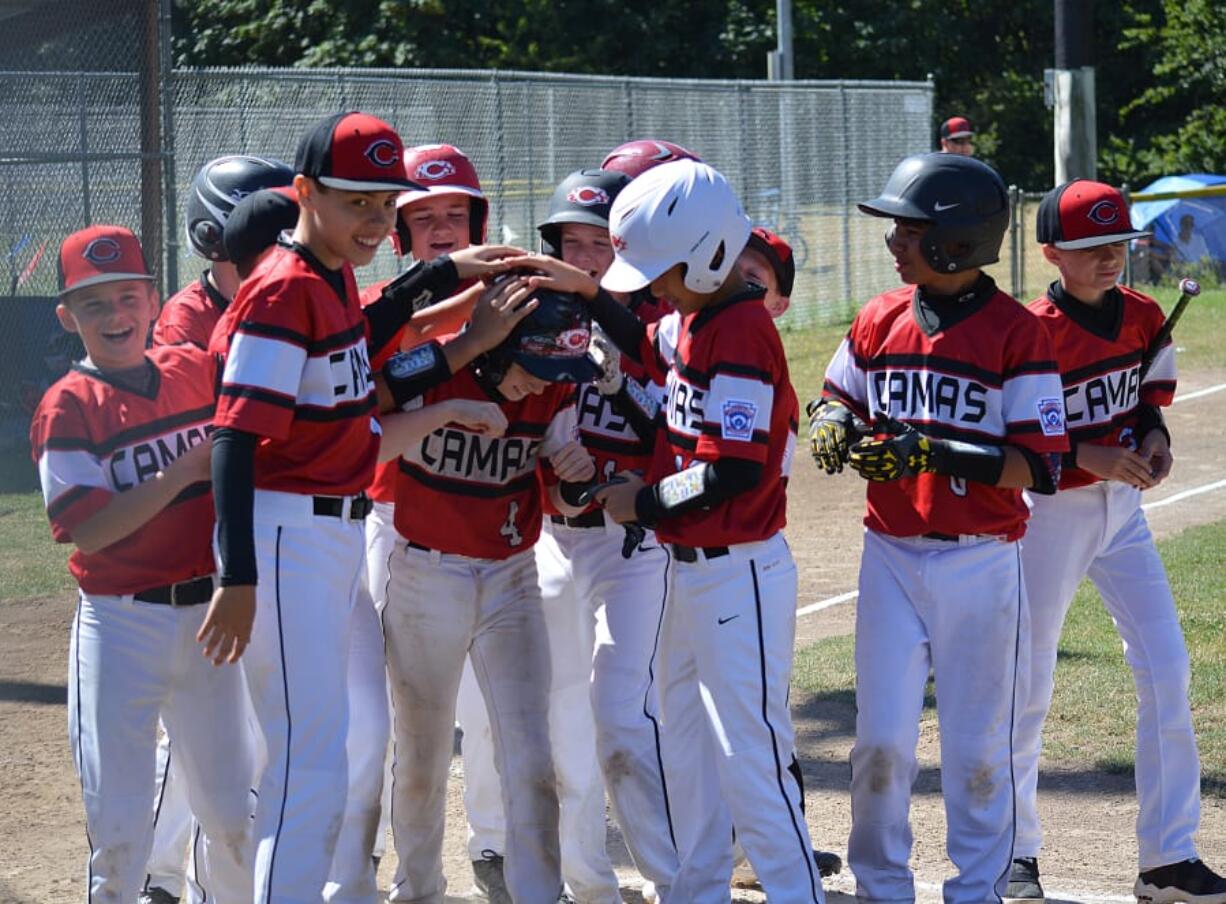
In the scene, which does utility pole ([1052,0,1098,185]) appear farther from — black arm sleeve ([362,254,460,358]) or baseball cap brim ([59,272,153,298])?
baseball cap brim ([59,272,153,298])

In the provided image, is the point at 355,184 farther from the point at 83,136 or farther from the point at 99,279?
the point at 83,136

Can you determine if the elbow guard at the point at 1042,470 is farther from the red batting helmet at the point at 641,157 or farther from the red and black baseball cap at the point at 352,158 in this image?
the red and black baseball cap at the point at 352,158

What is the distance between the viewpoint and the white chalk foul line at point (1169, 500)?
8.45m

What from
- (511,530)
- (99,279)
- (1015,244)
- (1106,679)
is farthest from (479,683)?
(1015,244)

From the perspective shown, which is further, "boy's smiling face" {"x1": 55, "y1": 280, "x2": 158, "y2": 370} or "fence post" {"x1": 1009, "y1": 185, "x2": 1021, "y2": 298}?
"fence post" {"x1": 1009, "y1": 185, "x2": 1021, "y2": 298}

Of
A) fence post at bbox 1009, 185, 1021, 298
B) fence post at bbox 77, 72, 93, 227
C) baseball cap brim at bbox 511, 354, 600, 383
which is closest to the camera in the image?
baseball cap brim at bbox 511, 354, 600, 383

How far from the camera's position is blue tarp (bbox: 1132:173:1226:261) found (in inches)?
840

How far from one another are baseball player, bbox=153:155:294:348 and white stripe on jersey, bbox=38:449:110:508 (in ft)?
2.81

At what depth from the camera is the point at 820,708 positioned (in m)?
6.79

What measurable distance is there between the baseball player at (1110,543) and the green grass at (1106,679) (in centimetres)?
94

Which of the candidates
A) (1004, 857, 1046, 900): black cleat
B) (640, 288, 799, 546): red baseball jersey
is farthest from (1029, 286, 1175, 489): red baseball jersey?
(1004, 857, 1046, 900): black cleat

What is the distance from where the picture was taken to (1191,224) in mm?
21391

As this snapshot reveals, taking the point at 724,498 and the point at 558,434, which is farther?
the point at 558,434

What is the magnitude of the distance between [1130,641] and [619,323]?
1.79 metres
